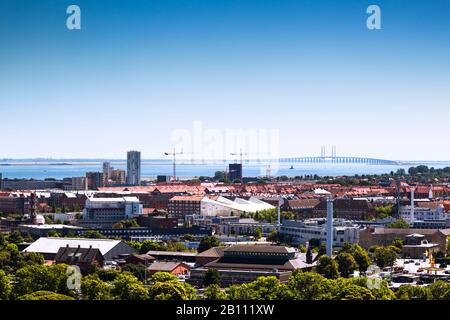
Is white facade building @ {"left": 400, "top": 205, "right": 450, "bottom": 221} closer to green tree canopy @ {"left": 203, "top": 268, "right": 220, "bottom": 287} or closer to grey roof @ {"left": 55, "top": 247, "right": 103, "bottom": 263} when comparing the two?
grey roof @ {"left": 55, "top": 247, "right": 103, "bottom": 263}

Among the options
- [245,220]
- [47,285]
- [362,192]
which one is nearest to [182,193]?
[362,192]

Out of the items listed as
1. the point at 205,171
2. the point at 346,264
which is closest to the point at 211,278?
the point at 346,264

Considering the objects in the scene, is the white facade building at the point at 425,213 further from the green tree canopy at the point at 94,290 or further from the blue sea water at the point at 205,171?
the blue sea water at the point at 205,171

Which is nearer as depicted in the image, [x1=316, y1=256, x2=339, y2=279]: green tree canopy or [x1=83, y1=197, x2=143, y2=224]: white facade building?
[x1=316, y1=256, x2=339, y2=279]: green tree canopy

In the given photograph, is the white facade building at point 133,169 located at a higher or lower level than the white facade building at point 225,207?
higher

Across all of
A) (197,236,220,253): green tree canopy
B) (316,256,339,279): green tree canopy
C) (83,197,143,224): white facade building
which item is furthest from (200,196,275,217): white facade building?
(316,256,339,279): green tree canopy

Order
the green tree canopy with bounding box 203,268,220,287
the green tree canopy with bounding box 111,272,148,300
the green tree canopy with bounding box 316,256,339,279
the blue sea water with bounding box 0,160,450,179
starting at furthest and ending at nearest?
1. the blue sea water with bounding box 0,160,450,179
2. the green tree canopy with bounding box 316,256,339,279
3. the green tree canopy with bounding box 203,268,220,287
4. the green tree canopy with bounding box 111,272,148,300

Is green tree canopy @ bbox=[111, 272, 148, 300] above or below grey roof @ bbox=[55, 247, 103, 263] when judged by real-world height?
above

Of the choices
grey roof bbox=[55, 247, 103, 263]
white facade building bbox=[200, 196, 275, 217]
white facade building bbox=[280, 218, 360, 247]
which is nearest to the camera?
grey roof bbox=[55, 247, 103, 263]

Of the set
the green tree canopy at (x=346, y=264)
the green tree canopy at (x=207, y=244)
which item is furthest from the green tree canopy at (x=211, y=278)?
the green tree canopy at (x=207, y=244)

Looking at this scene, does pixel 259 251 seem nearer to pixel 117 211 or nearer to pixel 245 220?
pixel 245 220

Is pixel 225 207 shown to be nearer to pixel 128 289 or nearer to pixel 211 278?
pixel 211 278

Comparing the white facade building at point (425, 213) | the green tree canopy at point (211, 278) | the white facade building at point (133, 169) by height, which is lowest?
the green tree canopy at point (211, 278)
